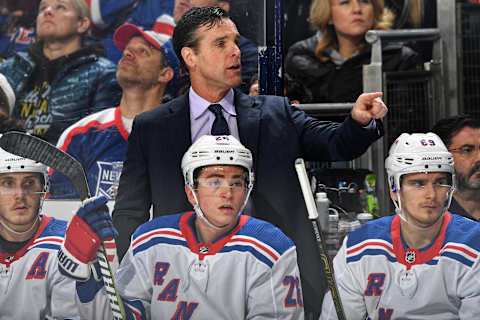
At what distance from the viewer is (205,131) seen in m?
2.28

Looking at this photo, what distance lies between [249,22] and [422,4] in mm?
1997

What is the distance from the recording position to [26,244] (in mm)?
2438

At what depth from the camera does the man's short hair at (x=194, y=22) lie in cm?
226

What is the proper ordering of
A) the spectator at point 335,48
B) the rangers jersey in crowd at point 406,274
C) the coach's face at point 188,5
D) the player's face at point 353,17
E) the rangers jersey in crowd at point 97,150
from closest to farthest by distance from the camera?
the rangers jersey in crowd at point 406,274, the coach's face at point 188,5, the rangers jersey in crowd at point 97,150, the spectator at point 335,48, the player's face at point 353,17

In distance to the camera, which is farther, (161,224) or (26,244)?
(26,244)

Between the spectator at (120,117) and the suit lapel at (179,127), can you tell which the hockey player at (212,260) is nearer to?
the suit lapel at (179,127)

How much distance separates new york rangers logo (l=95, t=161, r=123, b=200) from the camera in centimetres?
241

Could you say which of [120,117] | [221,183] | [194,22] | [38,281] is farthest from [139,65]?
[38,281]

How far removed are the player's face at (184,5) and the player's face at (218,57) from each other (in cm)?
11

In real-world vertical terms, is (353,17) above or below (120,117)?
above

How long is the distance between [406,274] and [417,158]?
0.43 metres

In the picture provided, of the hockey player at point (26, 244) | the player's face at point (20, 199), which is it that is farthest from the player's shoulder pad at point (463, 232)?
the player's face at point (20, 199)

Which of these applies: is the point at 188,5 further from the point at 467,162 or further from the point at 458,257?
the point at 458,257

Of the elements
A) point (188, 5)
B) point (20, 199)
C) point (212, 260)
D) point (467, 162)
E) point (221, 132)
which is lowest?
point (212, 260)
